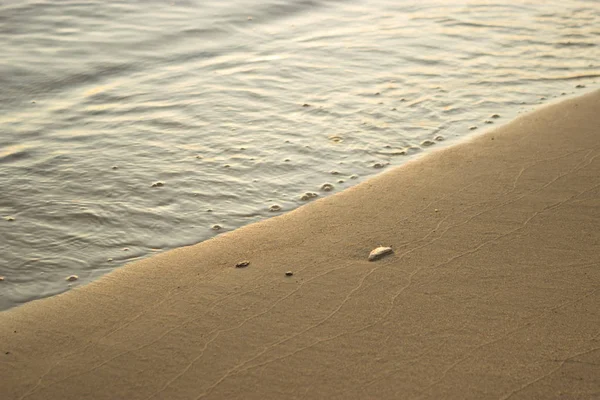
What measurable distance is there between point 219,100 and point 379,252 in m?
2.84

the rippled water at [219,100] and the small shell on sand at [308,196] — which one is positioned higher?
the rippled water at [219,100]

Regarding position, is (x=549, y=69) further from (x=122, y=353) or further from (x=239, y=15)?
(x=122, y=353)

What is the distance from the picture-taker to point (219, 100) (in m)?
6.13

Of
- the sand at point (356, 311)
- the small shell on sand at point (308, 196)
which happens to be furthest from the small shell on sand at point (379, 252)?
the small shell on sand at point (308, 196)

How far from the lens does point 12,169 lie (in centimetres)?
486

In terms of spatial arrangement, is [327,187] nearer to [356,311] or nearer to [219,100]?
[356,311]

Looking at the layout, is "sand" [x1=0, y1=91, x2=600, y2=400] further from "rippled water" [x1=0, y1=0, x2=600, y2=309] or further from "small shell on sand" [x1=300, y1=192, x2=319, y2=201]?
"rippled water" [x1=0, y1=0, x2=600, y2=309]

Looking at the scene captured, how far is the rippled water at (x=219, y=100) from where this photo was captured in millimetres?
4281

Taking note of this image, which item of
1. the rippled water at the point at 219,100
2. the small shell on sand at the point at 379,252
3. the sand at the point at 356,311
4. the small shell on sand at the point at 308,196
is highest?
the rippled water at the point at 219,100

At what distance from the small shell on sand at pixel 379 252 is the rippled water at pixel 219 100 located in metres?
0.87

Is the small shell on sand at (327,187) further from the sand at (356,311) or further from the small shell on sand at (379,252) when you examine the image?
the small shell on sand at (379,252)

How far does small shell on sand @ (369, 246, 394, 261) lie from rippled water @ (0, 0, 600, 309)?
0.87 metres

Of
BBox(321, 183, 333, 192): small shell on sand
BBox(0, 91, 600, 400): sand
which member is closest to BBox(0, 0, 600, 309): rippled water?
BBox(321, 183, 333, 192): small shell on sand

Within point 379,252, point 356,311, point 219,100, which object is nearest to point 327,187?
point 379,252
